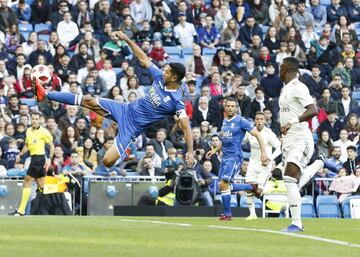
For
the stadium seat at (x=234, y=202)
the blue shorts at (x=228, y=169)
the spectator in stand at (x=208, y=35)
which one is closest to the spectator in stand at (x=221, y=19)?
the spectator in stand at (x=208, y=35)

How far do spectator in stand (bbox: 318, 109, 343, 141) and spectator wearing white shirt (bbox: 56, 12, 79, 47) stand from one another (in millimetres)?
7185

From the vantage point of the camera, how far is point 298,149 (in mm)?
16484

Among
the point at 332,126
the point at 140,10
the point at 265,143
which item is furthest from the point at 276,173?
the point at 140,10

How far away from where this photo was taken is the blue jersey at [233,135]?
21766 mm

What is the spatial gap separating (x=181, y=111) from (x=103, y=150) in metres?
8.30

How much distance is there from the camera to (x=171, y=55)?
33.0m

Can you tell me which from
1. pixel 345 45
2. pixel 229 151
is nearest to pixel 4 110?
Answer: pixel 229 151

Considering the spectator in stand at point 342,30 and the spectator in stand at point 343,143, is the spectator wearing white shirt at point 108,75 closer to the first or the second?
the spectator in stand at point 343,143

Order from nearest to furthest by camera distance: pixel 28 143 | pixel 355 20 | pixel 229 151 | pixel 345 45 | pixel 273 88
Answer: pixel 229 151 < pixel 28 143 < pixel 273 88 < pixel 345 45 < pixel 355 20

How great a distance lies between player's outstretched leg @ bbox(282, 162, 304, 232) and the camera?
53.1 feet

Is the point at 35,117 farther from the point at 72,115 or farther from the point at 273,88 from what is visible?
the point at 273,88

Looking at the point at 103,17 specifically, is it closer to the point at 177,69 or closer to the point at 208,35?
the point at 208,35

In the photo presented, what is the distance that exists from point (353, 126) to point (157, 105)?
1141cm

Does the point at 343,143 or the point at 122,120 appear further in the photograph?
the point at 343,143
